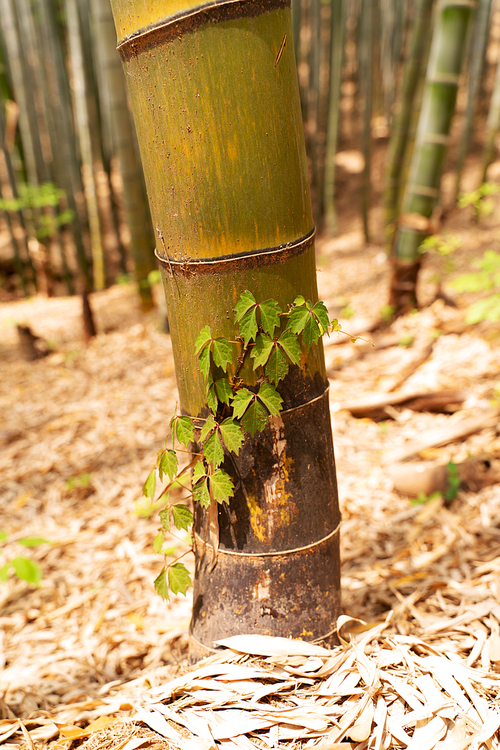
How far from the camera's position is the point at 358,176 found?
12.0 metres

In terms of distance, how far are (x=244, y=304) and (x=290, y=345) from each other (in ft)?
0.38

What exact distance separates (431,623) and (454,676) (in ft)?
1.29

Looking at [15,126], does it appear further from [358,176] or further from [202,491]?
[202,491]

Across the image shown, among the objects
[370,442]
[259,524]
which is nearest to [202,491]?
[259,524]

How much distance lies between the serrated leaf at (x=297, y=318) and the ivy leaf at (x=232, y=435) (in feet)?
0.72

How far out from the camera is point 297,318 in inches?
37.5

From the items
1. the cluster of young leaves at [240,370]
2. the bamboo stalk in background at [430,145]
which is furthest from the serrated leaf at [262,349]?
the bamboo stalk in background at [430,145]

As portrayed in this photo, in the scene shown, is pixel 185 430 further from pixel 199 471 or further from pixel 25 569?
pixel 25 569

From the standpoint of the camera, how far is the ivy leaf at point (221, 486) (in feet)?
3.32

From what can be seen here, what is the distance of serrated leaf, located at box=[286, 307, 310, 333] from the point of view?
0.95 metres

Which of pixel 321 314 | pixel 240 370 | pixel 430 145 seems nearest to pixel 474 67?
pixel 430 145

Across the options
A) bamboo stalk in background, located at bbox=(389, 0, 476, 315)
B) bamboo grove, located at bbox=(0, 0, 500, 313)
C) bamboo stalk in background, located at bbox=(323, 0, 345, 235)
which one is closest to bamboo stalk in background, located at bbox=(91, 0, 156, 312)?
bamboo grove, located at bbox=(0, 0, 500, 313)

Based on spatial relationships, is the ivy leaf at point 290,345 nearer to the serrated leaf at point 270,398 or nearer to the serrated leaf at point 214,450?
the serrated leaf at point 270,398

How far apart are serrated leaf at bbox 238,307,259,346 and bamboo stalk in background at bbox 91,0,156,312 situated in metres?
4.03
